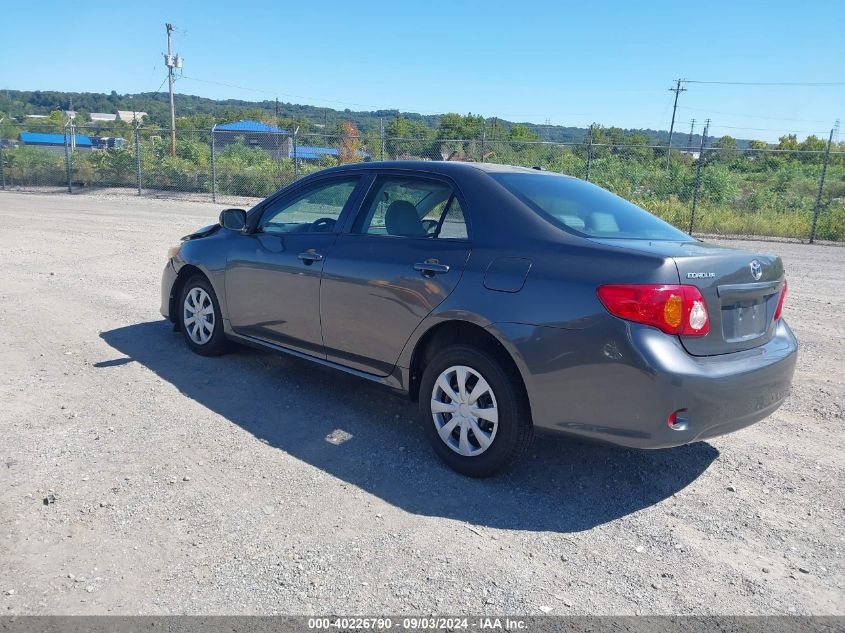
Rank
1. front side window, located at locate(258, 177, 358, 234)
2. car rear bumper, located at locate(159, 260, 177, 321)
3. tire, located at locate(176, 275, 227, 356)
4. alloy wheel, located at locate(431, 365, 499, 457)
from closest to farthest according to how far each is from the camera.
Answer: alloy wheel, located at locate(431, 365, 499, 457)
front side window, located at locate(258, 177, 358, 234)
tire, located at locate(176, 275, 227, 356)
car rear bumper, located at locate(159, 260, 177, 321)

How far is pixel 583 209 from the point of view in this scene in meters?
4.41

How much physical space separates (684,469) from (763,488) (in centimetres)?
43

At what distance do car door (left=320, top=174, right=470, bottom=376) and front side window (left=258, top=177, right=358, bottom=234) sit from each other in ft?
0.88

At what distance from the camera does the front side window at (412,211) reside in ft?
14.5

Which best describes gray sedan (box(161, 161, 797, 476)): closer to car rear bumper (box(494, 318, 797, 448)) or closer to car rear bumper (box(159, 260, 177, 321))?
car rear bumper (box(494, 318, 797, 448))

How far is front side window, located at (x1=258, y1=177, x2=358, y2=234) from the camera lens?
5.16m

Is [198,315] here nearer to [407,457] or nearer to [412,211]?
[412,211]

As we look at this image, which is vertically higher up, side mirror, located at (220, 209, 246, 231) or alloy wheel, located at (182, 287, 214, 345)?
side mirror, located at (220, 209, 246, 231)

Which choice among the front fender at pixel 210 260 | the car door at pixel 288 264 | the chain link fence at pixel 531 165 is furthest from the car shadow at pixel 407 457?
the chain link fence at pixel 531 165

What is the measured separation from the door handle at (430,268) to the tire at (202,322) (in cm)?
228

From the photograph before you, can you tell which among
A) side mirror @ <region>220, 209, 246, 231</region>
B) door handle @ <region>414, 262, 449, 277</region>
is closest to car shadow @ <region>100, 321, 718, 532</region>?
door handle @ <region>414, 262, 449, 277</region>

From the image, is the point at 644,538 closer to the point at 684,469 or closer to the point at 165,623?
the point at 684,469

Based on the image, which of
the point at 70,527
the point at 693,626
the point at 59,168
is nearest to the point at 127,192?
the point at 59,168

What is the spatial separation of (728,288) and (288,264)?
292 centimetres
